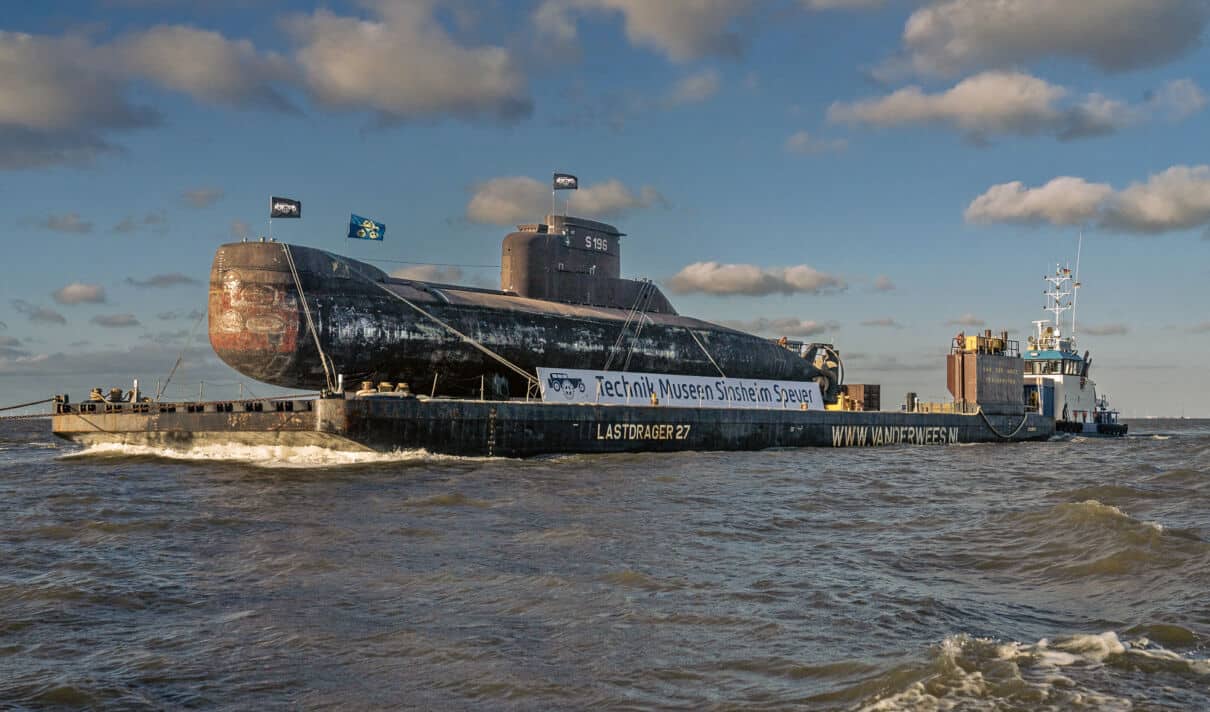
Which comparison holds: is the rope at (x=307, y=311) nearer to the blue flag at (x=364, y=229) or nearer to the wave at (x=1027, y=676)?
the blue flag at (x=364, y=229)

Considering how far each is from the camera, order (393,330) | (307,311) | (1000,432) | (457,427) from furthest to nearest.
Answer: (1000,432)
(393,330)
(307,311)
(457,427)

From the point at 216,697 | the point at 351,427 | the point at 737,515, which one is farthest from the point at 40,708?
the point at 351,427

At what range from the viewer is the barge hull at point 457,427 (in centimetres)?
2852

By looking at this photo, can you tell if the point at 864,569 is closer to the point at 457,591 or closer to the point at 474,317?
the point at 457,591

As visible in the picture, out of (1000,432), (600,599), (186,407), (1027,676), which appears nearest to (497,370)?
(186,407)

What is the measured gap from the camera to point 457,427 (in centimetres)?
3059

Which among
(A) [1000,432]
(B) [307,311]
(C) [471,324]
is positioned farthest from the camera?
(A) [1000,432]

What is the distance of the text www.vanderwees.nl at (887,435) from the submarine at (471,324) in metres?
4.39

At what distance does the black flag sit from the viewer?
107 feet

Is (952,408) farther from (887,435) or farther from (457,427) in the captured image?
(457,427)

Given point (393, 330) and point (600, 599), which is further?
point (393, 330)

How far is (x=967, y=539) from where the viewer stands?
15508mm

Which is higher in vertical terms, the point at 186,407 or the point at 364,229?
the point at 364,229

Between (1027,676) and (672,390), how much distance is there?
33032 mm
